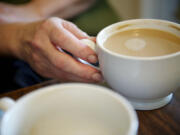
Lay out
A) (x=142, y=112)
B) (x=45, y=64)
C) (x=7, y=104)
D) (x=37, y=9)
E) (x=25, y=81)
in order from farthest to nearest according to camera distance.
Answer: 1. (x=37, y=9)
2. (x=25, y=81)
3. (x=45, y=64)
4. (x=142, y=112)
5. (x=7, y=104)

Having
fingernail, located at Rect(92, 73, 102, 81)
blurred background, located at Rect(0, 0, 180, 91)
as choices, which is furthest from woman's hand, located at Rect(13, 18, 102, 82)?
blurred background, located at Rect(0, 0, 180, 91)

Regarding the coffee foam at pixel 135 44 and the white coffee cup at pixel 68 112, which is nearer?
the white coffee cup at pixel 68 112

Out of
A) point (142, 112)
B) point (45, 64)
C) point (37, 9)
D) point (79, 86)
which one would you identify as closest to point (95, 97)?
point (79, 86)

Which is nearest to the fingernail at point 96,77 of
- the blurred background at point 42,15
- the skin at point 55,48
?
the skin at point 55,48

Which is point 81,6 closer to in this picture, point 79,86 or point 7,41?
point 7,41

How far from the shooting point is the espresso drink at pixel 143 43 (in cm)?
38

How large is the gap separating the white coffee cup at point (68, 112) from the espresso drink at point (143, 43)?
152 millimetres

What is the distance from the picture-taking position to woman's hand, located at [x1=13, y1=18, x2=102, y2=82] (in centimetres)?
42

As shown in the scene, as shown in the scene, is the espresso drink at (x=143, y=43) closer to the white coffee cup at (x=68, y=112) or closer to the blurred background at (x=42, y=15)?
the white coffee cup at (x=68, y=112)

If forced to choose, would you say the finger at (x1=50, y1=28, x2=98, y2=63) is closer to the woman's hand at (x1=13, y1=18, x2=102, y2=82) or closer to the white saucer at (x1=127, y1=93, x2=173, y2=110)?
the woman's hand at (x1=13, y1=18, x2=102, y2=82)

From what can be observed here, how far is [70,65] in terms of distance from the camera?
0.44 meters

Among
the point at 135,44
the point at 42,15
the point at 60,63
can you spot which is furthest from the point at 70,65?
the point at 42,15

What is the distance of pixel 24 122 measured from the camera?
0.80 feet

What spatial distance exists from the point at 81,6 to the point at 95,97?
2.39 feet
